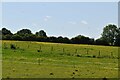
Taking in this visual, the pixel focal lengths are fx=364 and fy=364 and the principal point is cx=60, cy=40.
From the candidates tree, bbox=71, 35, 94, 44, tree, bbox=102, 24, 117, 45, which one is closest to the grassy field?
tree, bbox=71, 35, 94, 44

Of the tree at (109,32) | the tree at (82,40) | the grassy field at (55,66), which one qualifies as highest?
the tree at (109,32)

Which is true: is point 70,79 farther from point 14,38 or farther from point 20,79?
point 14,38

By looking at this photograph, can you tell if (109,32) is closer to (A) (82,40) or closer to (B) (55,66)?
(A) (82,40)

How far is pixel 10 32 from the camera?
109 metres

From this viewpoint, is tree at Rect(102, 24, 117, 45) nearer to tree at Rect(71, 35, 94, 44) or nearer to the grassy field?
tree at Rect(71, 35, 94, 44)

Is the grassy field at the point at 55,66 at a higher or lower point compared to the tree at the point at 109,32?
lower

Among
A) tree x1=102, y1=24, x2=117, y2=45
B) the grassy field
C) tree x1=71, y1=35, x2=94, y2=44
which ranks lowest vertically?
the grassy field

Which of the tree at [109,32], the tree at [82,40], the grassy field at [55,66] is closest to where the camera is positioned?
the grassy field at [55,66]

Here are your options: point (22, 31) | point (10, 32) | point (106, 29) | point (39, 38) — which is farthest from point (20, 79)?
point (106, 29)

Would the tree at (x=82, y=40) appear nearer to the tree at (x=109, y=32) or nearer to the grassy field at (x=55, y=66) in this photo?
the tree at (x=109, y=32)

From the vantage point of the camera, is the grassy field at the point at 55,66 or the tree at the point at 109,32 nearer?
the grassy field at the point at 55,66

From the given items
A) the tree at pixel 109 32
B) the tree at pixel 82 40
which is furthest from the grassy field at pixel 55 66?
the tree at pixel 109 32

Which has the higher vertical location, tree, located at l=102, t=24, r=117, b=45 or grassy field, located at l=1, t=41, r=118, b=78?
tree, located at l=102, t=24, r=117, b=45

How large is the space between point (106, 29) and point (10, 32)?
3730cm
